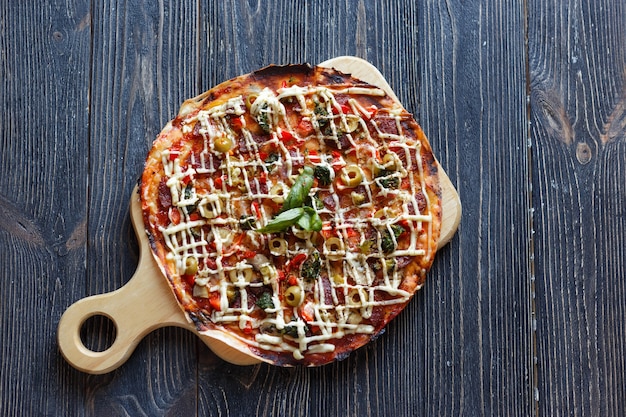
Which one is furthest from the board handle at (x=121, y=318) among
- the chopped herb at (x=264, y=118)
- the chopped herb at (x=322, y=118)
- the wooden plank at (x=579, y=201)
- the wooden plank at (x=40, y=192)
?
the wooden plank at (x=579, y=201)

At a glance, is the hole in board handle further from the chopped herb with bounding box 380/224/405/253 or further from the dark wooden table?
the chopped herb with bounding box 380/224/405/253

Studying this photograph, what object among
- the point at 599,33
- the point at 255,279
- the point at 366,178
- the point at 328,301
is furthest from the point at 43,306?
the point at 599,33

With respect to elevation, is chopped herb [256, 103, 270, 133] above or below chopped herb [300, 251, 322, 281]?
above

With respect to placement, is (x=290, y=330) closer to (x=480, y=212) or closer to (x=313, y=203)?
(x=313, y=203)

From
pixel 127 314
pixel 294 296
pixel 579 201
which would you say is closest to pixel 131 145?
pixel 127 314

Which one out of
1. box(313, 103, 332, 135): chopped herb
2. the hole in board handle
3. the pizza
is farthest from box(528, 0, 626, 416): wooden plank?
the hole in board handle

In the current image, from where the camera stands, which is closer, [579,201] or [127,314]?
[127,314]

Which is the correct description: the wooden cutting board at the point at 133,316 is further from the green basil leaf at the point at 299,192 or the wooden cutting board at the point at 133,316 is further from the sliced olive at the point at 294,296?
the green basil leaf at the point at 299,192
